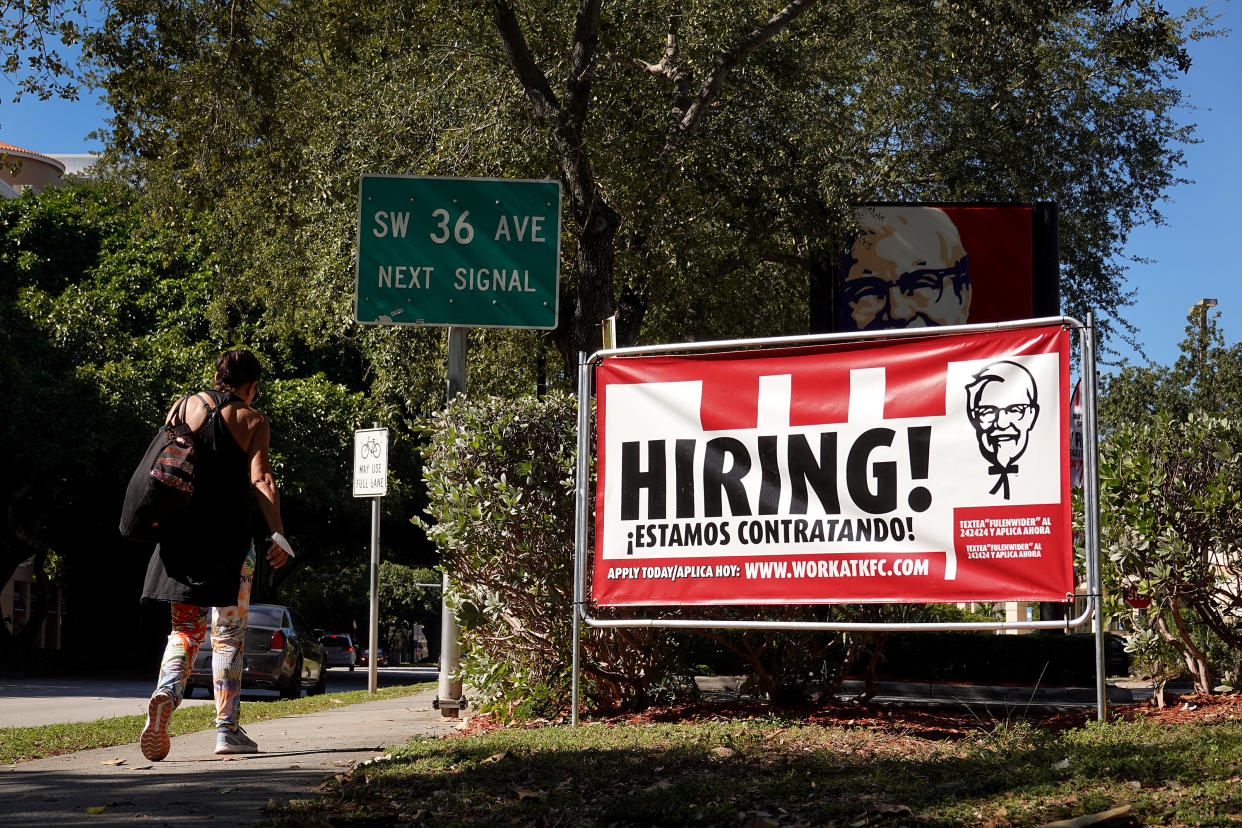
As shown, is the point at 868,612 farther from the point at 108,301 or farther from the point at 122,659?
the point at 122,659

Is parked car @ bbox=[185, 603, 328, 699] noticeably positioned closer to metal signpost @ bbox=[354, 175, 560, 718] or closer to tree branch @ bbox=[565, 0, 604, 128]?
tree branch @ bbox=[565, 0, 604, 128]

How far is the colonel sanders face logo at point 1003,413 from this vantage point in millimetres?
6285

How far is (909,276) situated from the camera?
13.3 meters

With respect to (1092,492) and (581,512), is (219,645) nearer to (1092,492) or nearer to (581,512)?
(581,512)

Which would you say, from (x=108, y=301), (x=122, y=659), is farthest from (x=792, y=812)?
(x=122, y=659)

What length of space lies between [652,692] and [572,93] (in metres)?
6.09

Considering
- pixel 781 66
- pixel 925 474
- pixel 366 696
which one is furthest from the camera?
pixel 781 66

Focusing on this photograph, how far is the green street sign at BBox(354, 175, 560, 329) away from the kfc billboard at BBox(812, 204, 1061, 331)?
465cm

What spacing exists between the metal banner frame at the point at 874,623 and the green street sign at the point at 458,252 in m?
1.62

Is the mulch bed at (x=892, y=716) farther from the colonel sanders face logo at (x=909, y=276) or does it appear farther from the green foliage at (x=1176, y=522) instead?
the colonel sanders face logo at (x=909, y=276)

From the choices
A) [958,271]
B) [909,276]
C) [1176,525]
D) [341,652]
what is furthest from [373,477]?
[341,652]

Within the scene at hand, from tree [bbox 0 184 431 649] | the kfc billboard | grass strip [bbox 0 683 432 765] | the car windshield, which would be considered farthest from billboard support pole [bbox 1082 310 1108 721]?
tree [bbox 0 184 431 649]

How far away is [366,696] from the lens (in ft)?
45.8

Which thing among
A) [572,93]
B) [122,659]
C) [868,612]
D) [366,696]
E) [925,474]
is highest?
[572,93]
